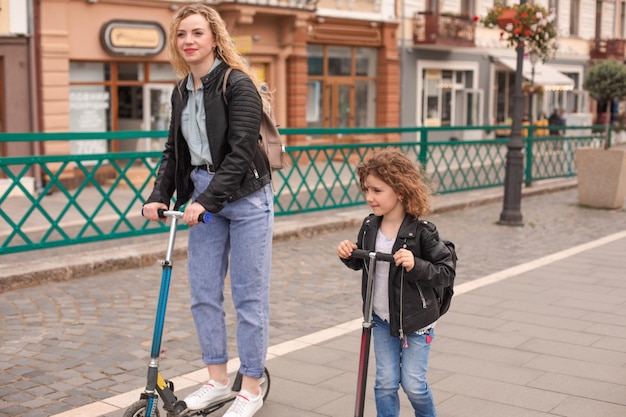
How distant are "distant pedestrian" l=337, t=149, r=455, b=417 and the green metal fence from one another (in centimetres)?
120

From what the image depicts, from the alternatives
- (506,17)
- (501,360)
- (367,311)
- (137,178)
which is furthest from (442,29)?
(367,311)

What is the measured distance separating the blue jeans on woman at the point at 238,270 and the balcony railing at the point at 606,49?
124ft

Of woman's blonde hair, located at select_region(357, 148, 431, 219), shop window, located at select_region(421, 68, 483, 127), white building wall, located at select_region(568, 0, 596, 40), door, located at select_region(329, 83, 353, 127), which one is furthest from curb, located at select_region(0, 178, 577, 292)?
white building wall, located at select_region(568, 0, 596, 40)

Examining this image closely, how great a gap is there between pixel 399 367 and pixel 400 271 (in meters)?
0.46

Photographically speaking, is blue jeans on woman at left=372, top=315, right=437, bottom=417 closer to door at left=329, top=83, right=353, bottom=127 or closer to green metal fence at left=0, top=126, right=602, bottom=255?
green metal fence at left=0, top=126, right=602, bottom=255

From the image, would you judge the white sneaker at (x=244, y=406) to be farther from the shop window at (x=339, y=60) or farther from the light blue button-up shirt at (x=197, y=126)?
the shop window at (x=339, y=60)

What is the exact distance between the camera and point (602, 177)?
44.4ft

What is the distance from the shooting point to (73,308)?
6793 millimetres

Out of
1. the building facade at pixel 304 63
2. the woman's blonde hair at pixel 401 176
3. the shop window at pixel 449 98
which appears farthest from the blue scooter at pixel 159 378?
the shop window at pixel 449 98

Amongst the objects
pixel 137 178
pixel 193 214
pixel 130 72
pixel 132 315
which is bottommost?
pixel 132 315

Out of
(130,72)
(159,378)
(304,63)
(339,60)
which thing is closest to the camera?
(159,378)

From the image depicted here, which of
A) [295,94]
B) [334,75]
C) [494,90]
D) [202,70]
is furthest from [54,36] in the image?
[494,90]

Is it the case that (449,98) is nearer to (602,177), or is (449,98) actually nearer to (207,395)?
(602,177)

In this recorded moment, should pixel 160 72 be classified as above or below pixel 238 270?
above
